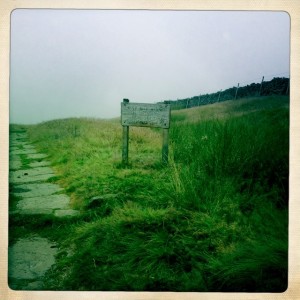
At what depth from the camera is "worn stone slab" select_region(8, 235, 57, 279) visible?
215cm

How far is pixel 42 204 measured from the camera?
2.73m

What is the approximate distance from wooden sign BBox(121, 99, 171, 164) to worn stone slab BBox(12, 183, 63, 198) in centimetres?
68

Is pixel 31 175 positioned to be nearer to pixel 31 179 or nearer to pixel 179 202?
pixel 31 179

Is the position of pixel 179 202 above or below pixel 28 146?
below

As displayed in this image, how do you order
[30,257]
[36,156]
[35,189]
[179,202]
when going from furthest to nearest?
1. [36,156]
2. [35,189]
3. [179,202]
4. [30,257]

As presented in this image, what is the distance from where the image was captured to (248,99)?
2666mm

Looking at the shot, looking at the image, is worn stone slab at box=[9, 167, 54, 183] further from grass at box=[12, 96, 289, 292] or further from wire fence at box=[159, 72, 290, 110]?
wire fence at box=[159, 72, 290, 110]

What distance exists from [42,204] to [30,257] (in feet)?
1.74

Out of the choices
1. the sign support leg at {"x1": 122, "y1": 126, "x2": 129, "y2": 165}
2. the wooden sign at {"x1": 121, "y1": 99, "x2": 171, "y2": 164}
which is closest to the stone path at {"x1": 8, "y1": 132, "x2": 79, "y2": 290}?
the sign support leg at {"x1": 122, "y1": 126, "x2": 129, "y2": 165}

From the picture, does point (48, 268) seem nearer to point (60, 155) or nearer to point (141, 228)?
point (141, 228)

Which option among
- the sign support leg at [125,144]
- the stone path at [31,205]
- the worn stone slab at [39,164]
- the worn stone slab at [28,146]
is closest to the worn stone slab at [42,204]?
the stone path at [31,205]

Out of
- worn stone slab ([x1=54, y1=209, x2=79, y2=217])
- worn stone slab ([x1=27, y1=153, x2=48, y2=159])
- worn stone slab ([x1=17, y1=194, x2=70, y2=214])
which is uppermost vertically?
worn stone slab ([x1=27, y1=153, x2=48, y2=159])

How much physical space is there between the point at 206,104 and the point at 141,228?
1.10 m

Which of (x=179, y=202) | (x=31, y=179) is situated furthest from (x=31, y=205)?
(x=179, y=202)
